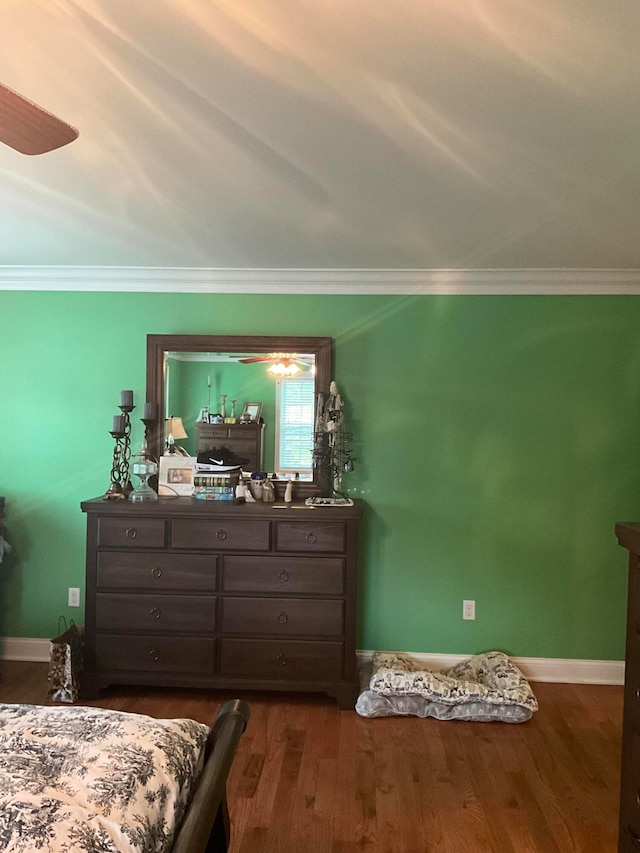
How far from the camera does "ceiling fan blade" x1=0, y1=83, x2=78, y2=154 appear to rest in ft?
4.06

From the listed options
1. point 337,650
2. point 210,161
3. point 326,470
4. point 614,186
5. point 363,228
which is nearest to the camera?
point 210,161

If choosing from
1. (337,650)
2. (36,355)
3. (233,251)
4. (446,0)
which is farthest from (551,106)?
(36,355)

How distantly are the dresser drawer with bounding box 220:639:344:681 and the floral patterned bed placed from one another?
171 centimetres

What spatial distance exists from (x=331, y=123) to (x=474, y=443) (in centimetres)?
230

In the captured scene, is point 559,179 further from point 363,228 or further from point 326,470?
point 326,470

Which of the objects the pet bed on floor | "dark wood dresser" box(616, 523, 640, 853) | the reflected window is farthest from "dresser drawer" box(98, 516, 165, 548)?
"dark wood dresser" box(616, 523, 640, 853)

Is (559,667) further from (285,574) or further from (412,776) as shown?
(285,574)

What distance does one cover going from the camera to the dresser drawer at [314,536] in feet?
11.2

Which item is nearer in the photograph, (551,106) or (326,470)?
(551,106)

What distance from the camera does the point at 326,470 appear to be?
3.78 metres

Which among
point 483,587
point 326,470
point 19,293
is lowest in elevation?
point 483,587

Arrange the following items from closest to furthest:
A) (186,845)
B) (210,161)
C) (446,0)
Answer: (186,845)
(446,0)
(210,161)

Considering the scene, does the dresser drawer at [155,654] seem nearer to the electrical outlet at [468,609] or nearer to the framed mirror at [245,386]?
the framed mirror at [245,386]

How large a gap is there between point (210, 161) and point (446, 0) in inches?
42.0
